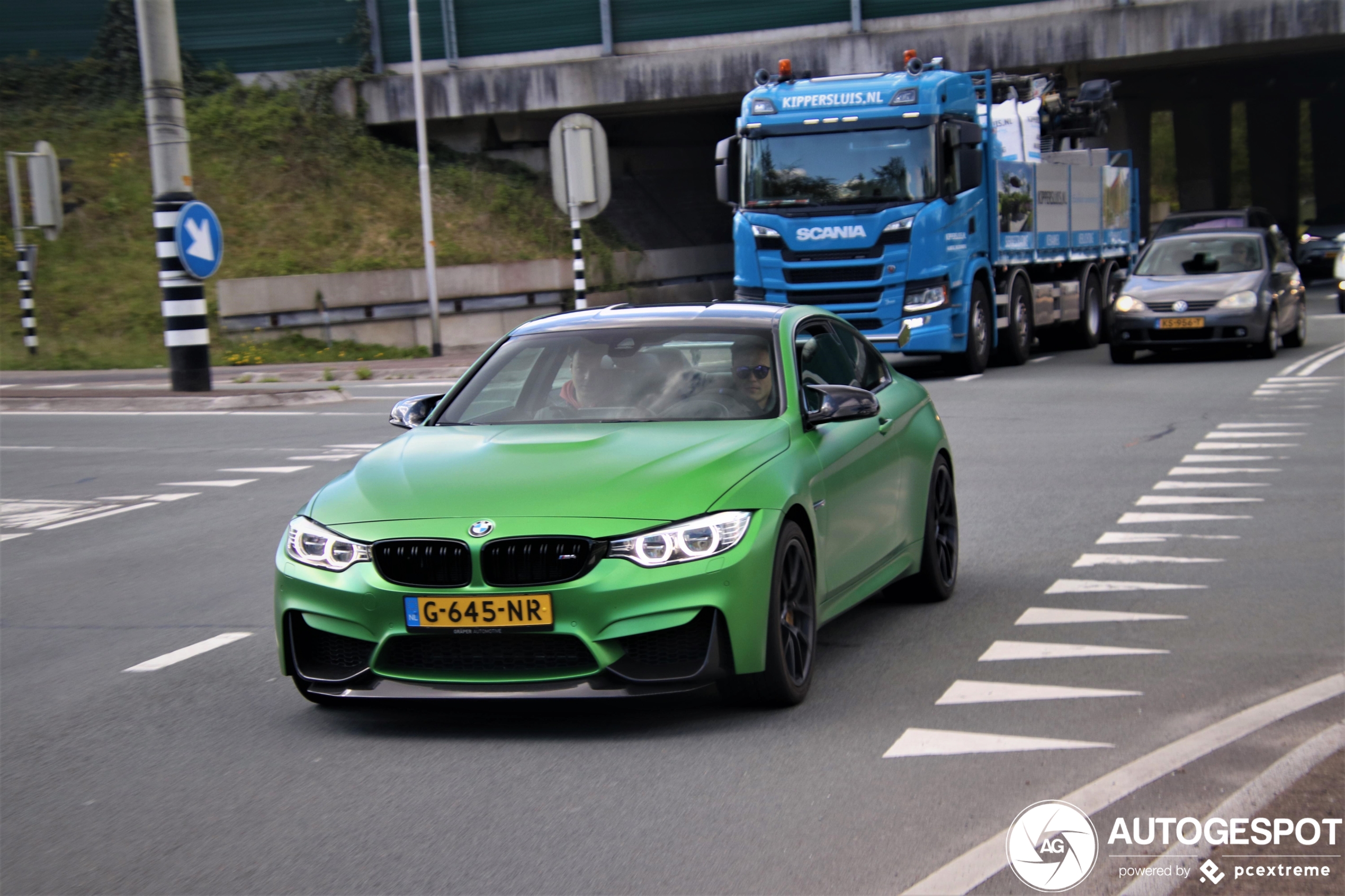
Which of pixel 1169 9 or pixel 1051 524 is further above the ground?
pixel 1169 9

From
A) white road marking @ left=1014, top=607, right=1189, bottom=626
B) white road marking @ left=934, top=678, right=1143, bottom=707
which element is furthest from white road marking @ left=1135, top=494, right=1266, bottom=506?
white road marking @ left=934, top=678, right=1143, bottom=707

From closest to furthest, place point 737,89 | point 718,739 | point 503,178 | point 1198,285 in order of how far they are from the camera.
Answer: point 718,739 → point 1198,285 → point 737,89 → point 503,178

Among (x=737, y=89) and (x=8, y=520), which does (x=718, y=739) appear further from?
(x=737, y=89)

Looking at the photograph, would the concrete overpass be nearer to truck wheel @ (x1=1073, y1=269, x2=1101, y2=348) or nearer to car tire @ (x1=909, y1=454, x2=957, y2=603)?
truck wheel @ (x1=1073, y1=269, x2=1101, y2=348)

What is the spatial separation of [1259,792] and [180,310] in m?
18.8

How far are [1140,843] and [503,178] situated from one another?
35.3 meters

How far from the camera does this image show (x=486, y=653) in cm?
566

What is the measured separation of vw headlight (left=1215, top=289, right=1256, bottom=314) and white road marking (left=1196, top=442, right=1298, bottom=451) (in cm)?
898

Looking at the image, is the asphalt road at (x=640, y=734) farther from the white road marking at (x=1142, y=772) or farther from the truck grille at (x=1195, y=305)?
the truck grille at (x=1195, y=305)

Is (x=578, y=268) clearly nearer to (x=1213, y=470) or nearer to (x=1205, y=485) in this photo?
(x=1213, y=470)

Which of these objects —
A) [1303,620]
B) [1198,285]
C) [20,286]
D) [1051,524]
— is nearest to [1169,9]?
[1198,285]

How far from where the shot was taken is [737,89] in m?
36.4

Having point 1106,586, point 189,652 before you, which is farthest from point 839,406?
point 189,652

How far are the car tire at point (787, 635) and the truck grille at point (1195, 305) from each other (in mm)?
17442
